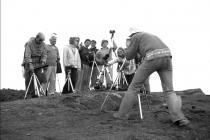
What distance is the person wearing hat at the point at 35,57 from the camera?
10.3 m

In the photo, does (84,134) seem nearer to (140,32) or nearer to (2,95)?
(140,32)

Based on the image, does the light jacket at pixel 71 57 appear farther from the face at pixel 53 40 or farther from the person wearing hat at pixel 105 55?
the person wearing hat at pixel 105 55

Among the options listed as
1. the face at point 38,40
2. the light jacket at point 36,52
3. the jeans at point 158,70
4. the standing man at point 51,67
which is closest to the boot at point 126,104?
the jeans at point 158,70

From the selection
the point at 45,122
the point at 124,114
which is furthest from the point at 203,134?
the point at 45,122

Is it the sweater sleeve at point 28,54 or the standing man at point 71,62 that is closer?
the sweater sleeve at point 28,54

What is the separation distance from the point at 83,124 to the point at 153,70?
184 centimetres

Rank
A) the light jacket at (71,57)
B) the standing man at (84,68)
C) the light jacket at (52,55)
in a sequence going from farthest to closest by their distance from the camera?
1. the standing man at (84,68)
2. the light jacket at (71,57)
3. the light jacket at (52,55)

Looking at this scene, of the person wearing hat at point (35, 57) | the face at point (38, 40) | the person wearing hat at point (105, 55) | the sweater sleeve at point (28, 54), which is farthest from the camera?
the person wearing hat at point (105, 55)

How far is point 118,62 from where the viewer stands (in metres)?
11.8

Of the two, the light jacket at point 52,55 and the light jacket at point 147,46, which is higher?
the light jacket at point 52,55

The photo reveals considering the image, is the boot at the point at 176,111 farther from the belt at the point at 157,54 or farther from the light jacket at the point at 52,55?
the light jacket at the point at 52,55

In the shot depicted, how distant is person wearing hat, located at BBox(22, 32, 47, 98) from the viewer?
1027 cm

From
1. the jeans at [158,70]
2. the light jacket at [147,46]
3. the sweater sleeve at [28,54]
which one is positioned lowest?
the jeans at [158,70]

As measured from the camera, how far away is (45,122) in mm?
6844
